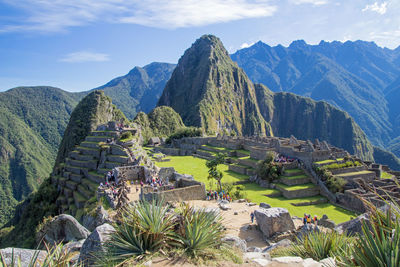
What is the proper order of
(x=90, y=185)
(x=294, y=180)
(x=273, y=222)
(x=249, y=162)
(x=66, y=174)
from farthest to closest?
(x=249, y=162) < (x=66, y=174) < (x=294, y=180) < (x=90, y=185) < (x=273, y=222)

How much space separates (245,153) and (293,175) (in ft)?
52.4

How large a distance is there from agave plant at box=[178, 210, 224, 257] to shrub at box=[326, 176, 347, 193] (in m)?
31.5

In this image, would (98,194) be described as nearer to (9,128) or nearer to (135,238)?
(135,238)

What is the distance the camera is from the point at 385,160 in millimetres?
177125

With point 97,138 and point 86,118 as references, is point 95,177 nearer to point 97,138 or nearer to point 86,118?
point 97,138

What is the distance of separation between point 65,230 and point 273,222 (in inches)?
Result: 441

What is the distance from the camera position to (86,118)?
97.3 m

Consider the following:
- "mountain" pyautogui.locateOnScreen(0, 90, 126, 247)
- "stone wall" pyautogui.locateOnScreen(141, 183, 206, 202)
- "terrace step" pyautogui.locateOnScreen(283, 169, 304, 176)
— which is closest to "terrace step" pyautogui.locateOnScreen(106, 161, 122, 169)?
"mountain" pyautogui.locateOnScreen(0, 90, 126, 247)

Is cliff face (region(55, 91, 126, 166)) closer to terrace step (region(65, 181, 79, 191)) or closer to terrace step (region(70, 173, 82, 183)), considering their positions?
terrace step (region(70, 173, 82, 183))

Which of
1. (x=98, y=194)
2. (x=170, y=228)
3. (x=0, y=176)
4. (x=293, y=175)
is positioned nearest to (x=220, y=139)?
(x=293, y=175)

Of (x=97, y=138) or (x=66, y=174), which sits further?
(x=97, y=138)

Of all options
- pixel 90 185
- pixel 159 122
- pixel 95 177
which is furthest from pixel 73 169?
pixel 159 122

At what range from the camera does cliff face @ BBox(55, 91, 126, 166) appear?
290 feet

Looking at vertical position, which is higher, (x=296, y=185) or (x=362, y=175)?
(x=362, y=175)
